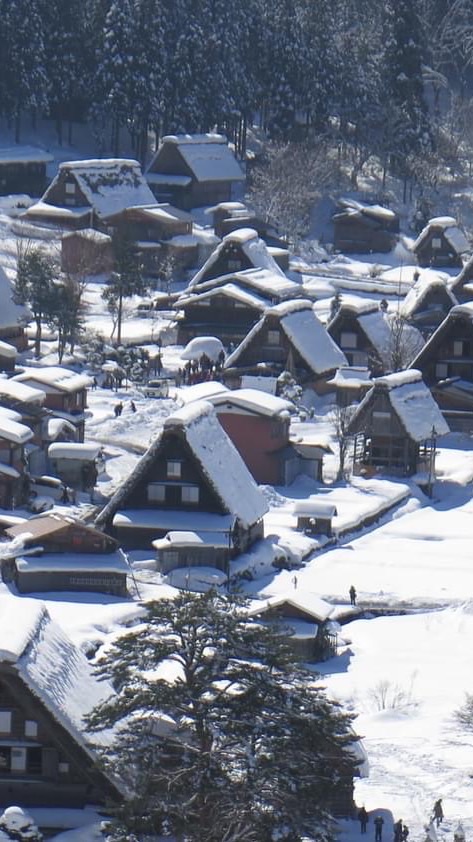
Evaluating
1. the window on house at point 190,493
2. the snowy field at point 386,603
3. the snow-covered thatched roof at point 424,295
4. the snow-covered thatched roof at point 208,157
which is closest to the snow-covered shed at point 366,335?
the snow-covered thatched roof at point 424,295

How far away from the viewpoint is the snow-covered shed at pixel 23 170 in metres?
81.8

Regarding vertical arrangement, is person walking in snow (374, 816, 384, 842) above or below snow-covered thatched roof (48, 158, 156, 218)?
below

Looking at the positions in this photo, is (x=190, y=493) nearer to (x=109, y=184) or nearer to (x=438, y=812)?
(x=438, y=812)

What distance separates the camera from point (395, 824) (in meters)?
27.9

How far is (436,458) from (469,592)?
1308 centimetres

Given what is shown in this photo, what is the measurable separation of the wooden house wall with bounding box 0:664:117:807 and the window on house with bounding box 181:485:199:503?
651 inches

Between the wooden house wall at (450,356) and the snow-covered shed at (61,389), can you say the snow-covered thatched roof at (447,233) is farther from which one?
the snow-covered shed at (61,389)

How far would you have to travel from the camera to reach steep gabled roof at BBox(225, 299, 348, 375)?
60469mm

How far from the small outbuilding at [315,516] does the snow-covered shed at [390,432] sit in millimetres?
6539

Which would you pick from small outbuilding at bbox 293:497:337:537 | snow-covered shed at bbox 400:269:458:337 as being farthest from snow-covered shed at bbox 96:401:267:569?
snow-covered shed at bbox 400:269:458:337

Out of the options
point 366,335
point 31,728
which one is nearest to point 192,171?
point 366,335

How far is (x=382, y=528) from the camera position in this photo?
47656 mm

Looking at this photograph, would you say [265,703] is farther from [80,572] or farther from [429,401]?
[429,401]

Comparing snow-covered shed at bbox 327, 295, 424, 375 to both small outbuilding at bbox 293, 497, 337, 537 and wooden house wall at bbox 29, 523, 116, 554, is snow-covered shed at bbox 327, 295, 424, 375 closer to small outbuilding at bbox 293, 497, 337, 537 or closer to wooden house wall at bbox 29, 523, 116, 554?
small outbuilding at bbox 293, 497, 337, 537
